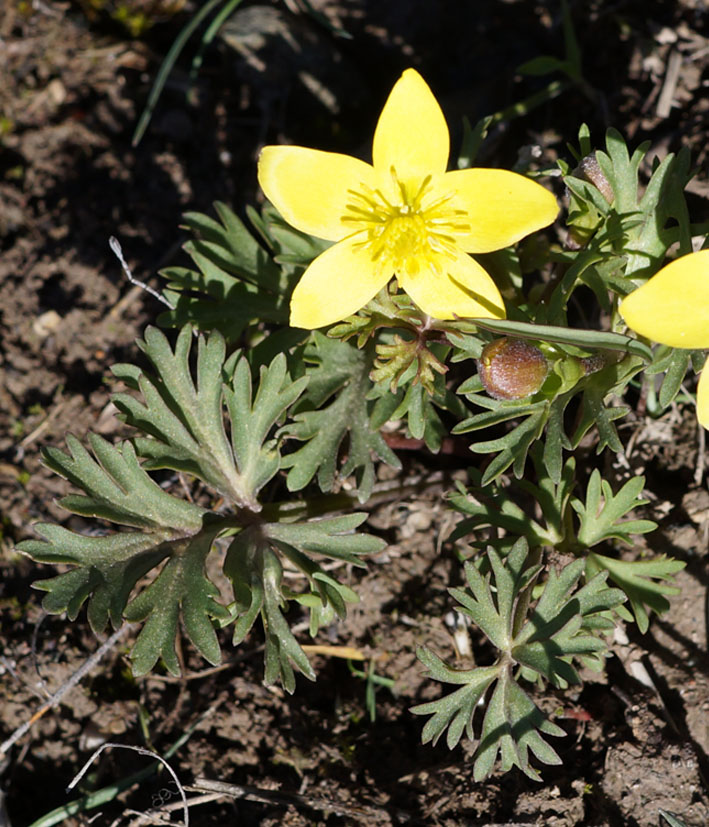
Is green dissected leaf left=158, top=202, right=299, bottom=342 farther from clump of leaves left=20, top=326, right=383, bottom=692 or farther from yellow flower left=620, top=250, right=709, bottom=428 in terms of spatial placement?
yellow flower left=620, top=250, right=709, bottom=428

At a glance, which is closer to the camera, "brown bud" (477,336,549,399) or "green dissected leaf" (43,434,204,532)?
"brown bud" (477,336,549,399)

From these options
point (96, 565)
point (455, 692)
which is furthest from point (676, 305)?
point (96, 565)

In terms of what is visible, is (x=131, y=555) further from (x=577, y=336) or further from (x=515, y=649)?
(x=577, y=336)

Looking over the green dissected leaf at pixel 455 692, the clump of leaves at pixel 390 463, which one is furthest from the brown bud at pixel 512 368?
the green dissected leaf at pixel 455 692

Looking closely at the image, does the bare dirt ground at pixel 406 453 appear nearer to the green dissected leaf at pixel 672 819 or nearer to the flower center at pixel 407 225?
the green dissected leaf at pixel 672 819

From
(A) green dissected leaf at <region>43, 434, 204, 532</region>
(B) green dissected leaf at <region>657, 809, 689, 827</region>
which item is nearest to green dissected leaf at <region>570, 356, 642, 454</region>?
(B) green dissected leaf at <region>657, 809, 689, 827</region>

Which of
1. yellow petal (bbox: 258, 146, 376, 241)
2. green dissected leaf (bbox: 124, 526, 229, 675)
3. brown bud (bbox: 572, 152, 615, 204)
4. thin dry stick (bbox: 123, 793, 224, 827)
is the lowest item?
thin dry stick (bbox: 123, 793, 224, 827)
